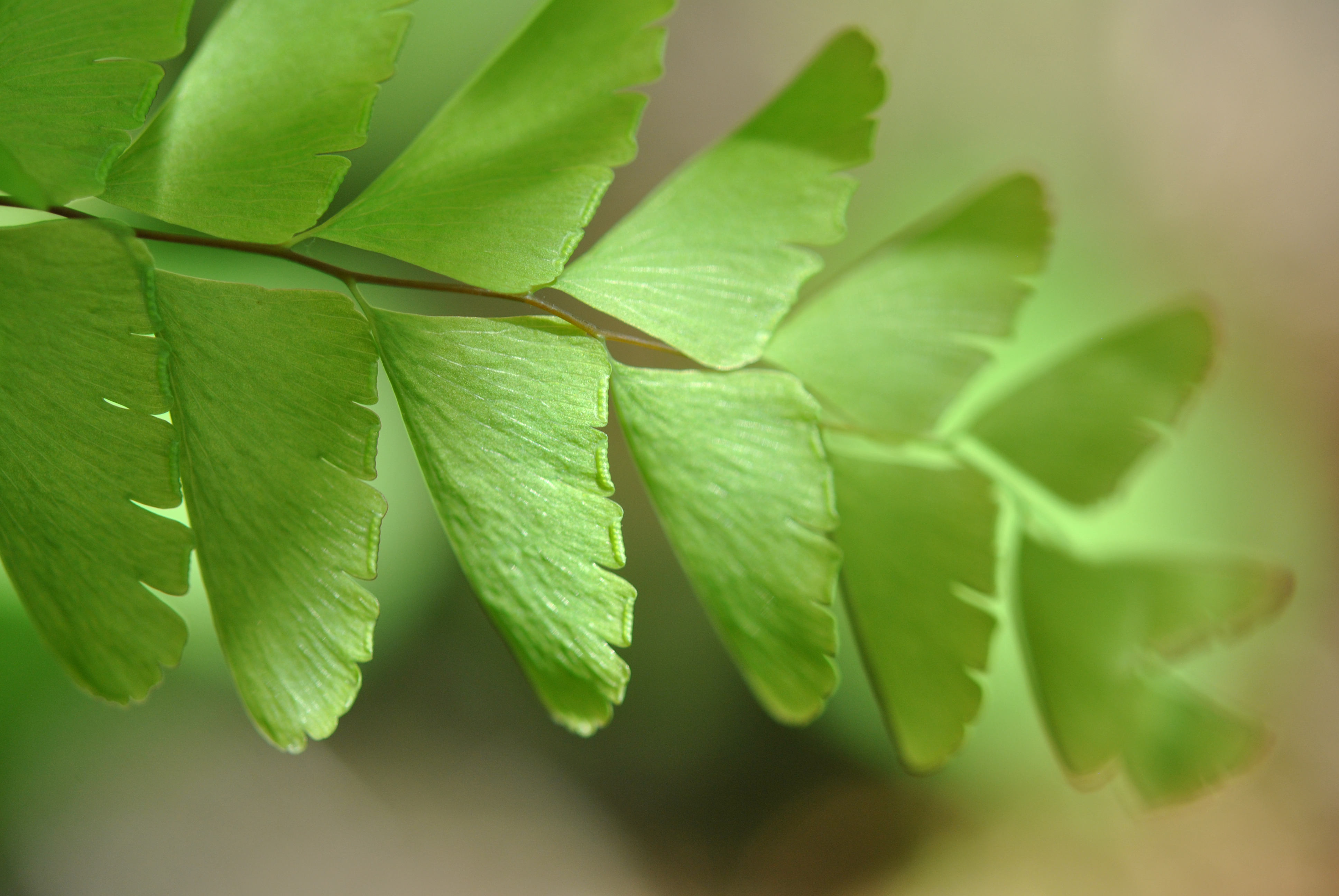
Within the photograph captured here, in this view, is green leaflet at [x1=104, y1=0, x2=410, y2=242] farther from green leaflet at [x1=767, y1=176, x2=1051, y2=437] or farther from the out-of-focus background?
the out-of-focus background

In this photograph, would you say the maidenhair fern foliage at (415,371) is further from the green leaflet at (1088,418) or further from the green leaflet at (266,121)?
the green leaflet at (1088,418)

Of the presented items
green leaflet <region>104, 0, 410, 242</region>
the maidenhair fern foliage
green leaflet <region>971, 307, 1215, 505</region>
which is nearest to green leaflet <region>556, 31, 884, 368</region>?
the maidenhair fern foliage

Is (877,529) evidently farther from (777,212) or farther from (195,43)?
(195,43)

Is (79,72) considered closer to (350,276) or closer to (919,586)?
(350,276)

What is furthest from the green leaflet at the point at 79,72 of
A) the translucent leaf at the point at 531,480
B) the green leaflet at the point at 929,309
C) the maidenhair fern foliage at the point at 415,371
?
the green leaflet at the point at 929,309

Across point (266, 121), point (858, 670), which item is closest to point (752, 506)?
point (266, 121)

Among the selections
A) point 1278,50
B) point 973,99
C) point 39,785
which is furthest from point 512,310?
point 1278,50
